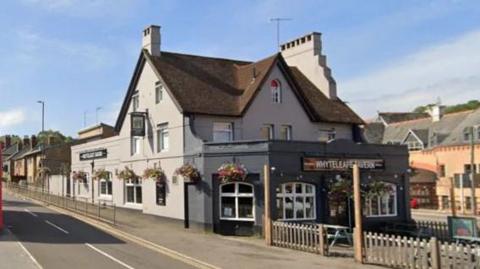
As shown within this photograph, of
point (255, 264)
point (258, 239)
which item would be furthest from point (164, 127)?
point (255, 264)

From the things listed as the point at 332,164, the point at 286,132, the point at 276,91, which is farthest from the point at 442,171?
the point at 332,164

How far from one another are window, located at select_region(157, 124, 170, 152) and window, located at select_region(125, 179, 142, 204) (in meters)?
4.05

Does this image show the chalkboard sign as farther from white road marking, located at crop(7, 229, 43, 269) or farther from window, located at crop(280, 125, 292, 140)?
white road marking, located at crop(7, 229, 43, 269)

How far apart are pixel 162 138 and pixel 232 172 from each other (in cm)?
842

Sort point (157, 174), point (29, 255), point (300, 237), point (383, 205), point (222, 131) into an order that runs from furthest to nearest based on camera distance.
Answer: point (157, 174) < point (222, 131) < point (383, 205) < point (300, 237) < point (29, 255)

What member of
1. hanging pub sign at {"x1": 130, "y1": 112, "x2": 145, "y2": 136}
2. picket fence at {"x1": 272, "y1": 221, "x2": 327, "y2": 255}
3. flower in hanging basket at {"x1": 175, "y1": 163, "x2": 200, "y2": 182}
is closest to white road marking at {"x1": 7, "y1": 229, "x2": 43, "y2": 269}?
flower in hanging basket at {"x1": 175, "y1": 163, "x2": 200, "y2": 182}

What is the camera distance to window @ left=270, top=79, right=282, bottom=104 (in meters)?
33.4

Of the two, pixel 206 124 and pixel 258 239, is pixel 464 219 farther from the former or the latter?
pixel 206 124

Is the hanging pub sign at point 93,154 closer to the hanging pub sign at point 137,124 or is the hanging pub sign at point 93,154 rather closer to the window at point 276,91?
the hanging pub sign at point 137,124

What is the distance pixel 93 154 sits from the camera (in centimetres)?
4522

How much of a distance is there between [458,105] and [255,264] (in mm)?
92102

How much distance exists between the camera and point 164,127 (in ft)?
109

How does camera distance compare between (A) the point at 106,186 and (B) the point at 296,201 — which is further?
(A) the point at 106,186

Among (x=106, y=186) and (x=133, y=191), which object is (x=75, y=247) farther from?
(x=106, y=186)
